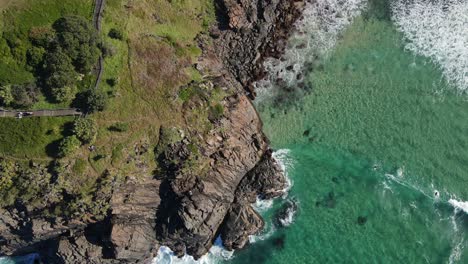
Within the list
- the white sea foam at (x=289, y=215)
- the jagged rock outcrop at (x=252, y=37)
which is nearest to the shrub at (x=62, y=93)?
the jagged rock outcrop at (x=252, y=37)

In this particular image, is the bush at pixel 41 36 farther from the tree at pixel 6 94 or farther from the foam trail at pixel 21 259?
the foam trail at pixel 21 259

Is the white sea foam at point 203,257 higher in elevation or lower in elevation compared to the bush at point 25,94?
lower

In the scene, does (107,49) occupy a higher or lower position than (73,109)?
higher

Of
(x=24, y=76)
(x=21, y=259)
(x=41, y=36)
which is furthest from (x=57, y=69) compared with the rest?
(x=21, y=259)

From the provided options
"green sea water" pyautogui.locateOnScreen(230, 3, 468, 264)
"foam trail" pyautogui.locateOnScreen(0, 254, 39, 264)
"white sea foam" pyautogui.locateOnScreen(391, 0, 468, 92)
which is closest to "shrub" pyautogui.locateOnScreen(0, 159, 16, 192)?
"foam trail" pyautogui.locateOnScreen(0, 254, 39, 264)

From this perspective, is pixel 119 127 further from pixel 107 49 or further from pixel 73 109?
pixel 107 49

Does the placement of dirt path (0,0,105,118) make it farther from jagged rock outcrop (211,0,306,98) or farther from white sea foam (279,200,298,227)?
white sea foam (279,200,298,227)

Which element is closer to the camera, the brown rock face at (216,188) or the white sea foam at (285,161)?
the brown rock face at (216,188)
